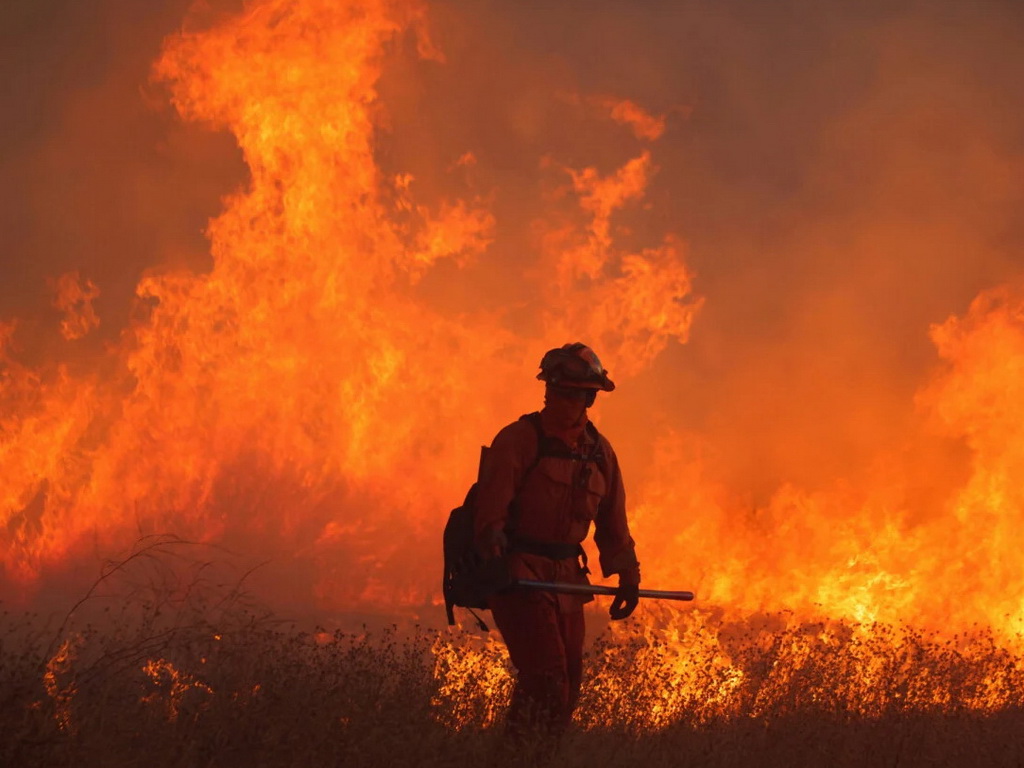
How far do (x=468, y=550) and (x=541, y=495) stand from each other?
57 centimetres

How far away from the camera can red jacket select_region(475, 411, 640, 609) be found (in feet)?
23.2

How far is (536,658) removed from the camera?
6.84 m

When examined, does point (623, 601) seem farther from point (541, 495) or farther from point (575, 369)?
point (575, 369)

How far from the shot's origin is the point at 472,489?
735cm

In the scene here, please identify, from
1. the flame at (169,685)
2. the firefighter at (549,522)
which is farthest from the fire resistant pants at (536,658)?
the flame at (169,685)

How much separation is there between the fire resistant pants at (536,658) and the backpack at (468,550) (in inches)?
6.5

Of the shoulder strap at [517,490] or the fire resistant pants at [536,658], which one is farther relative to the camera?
the shoulder strap at [517,490]

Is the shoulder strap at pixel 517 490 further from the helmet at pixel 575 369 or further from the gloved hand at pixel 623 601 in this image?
the gloved hand at pixel 623 601

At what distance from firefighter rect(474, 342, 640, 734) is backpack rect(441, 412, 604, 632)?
1cm

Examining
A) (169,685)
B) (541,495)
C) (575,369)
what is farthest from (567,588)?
(169,685)

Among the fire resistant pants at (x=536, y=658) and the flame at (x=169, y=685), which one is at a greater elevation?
the fire resistant pants at (x=536, y=658)

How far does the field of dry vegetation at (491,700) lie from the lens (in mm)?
5609

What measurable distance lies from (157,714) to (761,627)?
5164 millimetres

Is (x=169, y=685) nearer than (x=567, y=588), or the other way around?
(x=169, y=685)
